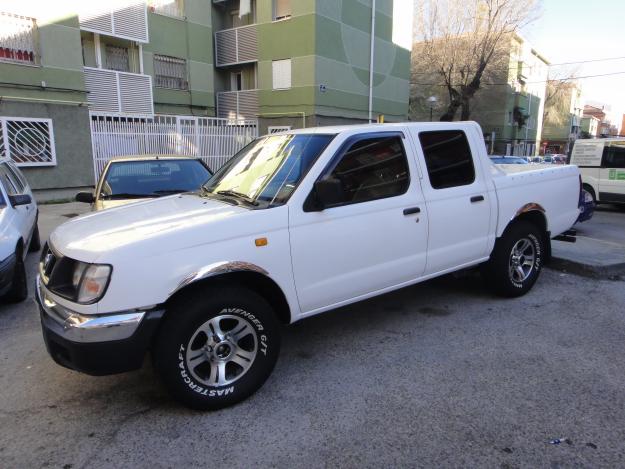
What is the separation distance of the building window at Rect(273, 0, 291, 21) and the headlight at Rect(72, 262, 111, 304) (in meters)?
21.0

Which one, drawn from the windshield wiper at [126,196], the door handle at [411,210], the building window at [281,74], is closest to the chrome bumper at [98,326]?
the door handle at [411,210]

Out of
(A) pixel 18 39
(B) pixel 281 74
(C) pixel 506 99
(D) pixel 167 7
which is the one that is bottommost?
(A) pixel 18 39

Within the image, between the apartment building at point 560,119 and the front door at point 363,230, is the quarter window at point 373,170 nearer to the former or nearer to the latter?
the front door at point 363,230

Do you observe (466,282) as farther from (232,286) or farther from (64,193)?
(64,193)

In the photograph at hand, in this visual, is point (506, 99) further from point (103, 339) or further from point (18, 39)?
point (103, 339)

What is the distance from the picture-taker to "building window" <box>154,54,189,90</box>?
19.4 metres

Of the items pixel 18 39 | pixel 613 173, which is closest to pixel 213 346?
pixel 613 173

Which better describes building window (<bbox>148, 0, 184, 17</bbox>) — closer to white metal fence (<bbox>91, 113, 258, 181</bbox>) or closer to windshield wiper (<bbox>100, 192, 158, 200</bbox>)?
white metal fence (<bbox>91, 113, 258, 181</bbox>)

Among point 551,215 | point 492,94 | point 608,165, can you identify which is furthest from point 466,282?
point 492,94

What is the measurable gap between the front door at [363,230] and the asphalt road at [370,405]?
2.00ft

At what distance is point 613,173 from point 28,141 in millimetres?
16656

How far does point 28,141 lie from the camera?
13539 mm

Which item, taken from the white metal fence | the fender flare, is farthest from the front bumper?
the white metal fence

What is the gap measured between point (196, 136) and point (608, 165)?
536 inches
